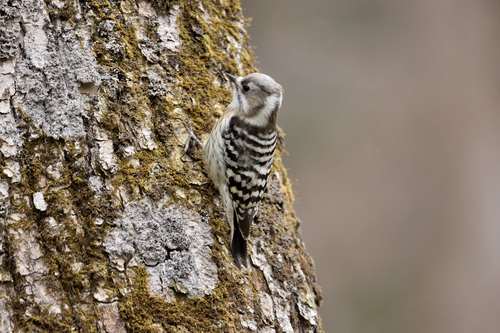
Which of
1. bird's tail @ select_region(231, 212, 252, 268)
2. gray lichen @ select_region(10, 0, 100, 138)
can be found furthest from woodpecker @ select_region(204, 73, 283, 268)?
gray lichen @ select_region(10, 0, 100, 138)

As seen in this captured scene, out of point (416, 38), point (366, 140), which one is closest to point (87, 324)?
point (366, 140)

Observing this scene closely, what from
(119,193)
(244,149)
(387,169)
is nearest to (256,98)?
(244,149)

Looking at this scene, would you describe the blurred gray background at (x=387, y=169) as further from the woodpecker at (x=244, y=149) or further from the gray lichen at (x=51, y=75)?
the gray lichen at (x=51, y=75)

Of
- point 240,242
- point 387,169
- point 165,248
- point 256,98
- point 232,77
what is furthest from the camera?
point 387,169

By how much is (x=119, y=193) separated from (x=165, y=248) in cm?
31

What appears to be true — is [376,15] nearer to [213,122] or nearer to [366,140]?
[366,140]

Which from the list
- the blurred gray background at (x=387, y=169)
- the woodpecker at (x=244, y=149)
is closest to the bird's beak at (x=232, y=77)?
the woodpecker at (x=244, y=149)

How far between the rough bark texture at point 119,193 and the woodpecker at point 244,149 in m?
0.10

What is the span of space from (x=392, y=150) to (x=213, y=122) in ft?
10.6

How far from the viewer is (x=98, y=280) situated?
11.7 feet

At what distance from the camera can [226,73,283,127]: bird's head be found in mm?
4660

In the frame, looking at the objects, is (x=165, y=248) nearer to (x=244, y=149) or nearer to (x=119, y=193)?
(x=119, y=193)

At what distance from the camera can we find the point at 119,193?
3783 mm

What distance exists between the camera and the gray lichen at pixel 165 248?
12.1 feet
